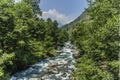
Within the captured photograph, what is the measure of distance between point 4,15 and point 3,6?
5.41ft

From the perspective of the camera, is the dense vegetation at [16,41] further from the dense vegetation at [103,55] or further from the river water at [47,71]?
the dense vegetation at [103,55]

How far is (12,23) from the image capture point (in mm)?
52375

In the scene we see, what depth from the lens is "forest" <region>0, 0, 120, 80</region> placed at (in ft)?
102

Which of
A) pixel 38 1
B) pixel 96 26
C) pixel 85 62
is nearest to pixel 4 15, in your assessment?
pixel 96 26

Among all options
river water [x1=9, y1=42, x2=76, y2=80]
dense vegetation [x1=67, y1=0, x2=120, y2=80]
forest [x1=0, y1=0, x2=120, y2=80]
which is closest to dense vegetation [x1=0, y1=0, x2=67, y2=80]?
forest [x1=0, y1=0, x2=120, y2=80]

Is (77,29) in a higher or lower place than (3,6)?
lower

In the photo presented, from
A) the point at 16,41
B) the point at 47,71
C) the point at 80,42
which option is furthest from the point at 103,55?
the point at 80,42

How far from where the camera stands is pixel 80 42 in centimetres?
6019

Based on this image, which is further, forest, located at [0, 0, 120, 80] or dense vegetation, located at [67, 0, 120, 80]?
forest, located at [0, 0, 120, 80]

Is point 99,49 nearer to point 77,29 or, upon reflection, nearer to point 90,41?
point 90,41

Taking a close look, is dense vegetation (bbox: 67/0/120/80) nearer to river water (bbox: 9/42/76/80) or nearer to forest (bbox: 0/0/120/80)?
forest (bbox: 0/0/120/80)

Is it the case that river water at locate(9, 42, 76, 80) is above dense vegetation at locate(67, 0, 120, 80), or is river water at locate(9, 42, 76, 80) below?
below

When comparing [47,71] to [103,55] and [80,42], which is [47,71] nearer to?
[80,42]

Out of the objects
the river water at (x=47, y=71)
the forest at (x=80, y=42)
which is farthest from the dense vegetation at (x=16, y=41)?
the river water at (x=47, y=71)
